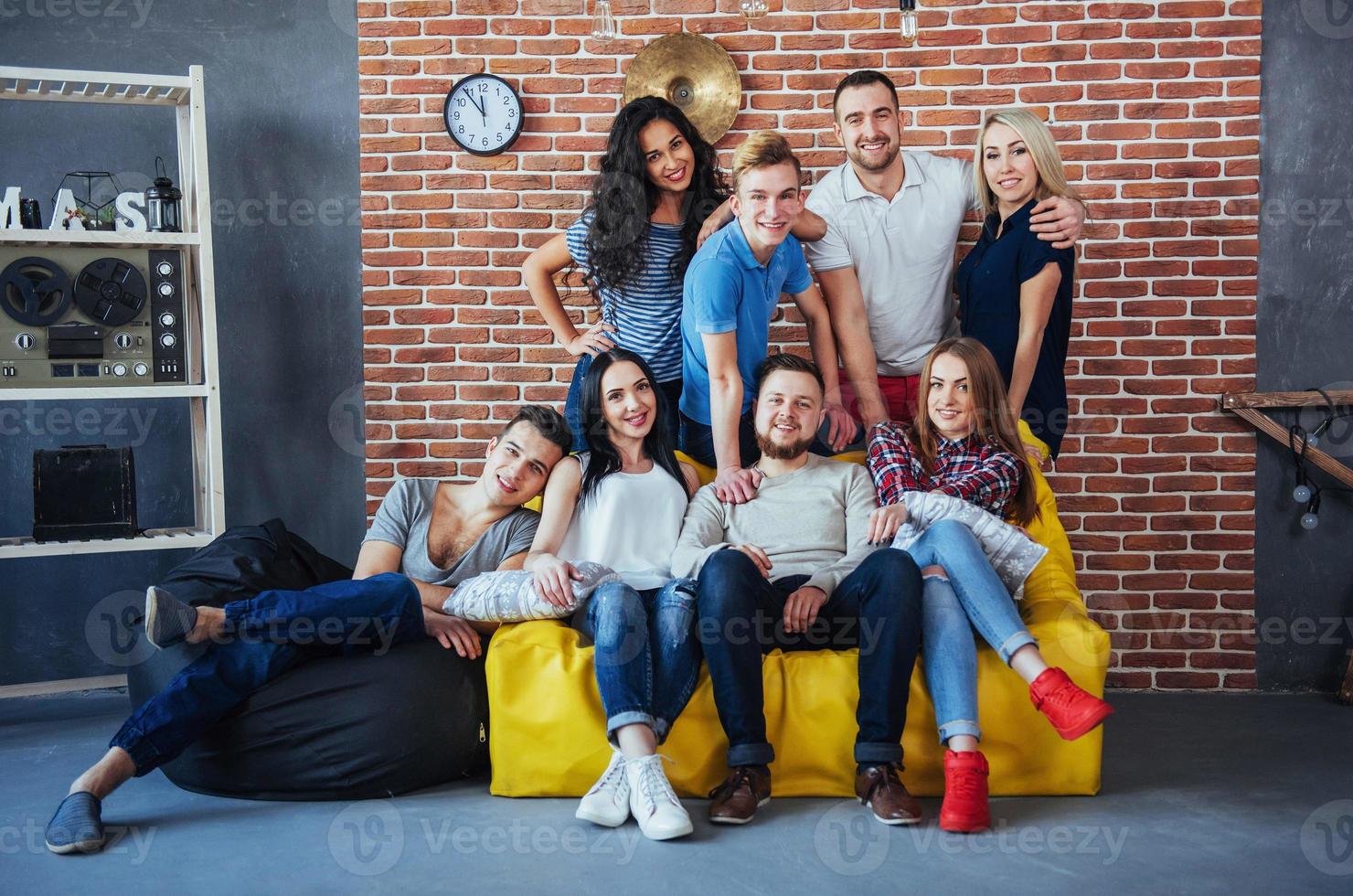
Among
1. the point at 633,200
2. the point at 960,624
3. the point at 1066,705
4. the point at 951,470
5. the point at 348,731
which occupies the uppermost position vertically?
the point at 633,200

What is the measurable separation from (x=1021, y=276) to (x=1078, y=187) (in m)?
0.77

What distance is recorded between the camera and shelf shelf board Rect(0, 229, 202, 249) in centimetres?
325

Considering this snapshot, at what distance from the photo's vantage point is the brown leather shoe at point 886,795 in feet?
7.85

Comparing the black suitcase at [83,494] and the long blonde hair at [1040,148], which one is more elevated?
the long blonde hair at [1040,148]

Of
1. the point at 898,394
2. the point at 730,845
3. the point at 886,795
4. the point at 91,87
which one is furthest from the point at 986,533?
the point at 91,87

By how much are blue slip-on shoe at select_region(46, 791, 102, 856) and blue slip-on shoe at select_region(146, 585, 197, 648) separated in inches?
14.5

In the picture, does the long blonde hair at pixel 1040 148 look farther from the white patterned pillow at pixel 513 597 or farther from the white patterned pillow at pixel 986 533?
the white patterned pillow at pixel 513 597

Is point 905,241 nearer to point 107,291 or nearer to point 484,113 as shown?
point 484,113

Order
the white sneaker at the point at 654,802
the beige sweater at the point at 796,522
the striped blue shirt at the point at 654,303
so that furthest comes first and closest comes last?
the striped blue shirt at the point at 654,303
the beige sweater at the point at 796,522
the white sneaker at the point at 654,802

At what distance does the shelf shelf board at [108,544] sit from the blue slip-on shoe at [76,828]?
1115 mm

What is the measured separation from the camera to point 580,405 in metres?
3.08

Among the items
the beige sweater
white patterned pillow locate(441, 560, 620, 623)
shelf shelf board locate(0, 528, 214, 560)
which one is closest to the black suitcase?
shelf shelf board locate(0, 528, 214, 560)

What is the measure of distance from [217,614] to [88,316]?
131cm

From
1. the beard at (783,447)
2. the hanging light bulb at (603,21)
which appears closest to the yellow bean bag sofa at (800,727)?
the beard at (783,447)
